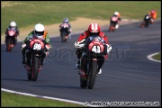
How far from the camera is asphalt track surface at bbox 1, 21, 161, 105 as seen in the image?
14.2m

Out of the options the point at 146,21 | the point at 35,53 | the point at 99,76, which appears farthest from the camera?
the point at 146,21

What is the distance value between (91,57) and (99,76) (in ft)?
13.2

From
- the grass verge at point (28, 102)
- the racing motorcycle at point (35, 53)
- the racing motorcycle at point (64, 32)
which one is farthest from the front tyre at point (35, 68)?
the racing motorcycle at point (64, 32)

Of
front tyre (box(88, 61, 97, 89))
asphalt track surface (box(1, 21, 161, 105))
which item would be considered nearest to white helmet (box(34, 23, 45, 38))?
asphalt track surface (box(1, 21, 161, 105))

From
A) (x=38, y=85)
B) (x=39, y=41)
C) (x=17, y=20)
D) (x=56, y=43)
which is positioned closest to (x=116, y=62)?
(x=39, y=41)

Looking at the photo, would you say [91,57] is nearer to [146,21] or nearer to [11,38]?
[11,38]

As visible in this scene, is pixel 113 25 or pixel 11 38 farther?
pixel 113 25

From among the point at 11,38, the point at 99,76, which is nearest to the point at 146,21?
the point at 11,38

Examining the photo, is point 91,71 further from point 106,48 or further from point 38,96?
point 38,96

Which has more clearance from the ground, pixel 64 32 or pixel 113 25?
pixel 113 25

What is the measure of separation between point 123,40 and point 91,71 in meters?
25.4

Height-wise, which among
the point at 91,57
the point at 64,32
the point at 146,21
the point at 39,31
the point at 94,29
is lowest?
the point at 64,32

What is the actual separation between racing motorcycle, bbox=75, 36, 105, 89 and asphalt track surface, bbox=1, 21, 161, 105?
23cm

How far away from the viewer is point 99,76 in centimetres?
1945
